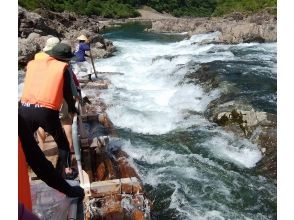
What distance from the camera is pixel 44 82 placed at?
9.53 ft

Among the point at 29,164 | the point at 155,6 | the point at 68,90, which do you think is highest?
the point at 155,6

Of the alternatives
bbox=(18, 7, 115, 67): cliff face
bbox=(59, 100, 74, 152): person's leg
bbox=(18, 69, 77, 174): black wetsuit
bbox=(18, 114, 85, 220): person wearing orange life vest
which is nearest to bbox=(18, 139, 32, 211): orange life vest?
bbox=(18, 114, 85, 220): person wearing orange life vest

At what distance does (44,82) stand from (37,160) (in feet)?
4.65

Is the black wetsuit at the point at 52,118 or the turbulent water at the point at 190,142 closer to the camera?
the black wetsuit at the point at 52,118

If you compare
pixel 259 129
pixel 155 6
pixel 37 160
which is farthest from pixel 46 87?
pixel 155 6

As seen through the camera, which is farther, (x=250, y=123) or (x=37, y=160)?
(x=250, y=123)

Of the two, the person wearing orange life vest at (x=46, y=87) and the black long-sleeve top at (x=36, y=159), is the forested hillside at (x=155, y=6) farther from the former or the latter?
the black long-sleeve top at (x=36, y=159)

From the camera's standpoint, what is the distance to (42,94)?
294 centimetres

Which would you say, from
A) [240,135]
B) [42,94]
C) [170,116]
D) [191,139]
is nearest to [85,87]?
[170,116]

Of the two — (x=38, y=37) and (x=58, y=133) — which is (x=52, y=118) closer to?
(x=58, y=133)

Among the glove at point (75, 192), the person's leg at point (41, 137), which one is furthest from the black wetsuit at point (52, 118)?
the glove at point (75, 192)

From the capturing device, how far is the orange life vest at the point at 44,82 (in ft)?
9.51

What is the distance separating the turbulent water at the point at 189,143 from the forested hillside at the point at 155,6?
34292mm

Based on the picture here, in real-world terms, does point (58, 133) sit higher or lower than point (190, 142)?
higher
